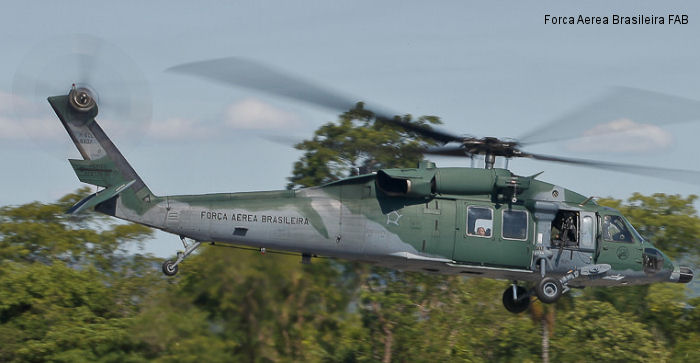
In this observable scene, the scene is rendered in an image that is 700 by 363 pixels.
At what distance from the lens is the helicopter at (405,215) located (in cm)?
1519

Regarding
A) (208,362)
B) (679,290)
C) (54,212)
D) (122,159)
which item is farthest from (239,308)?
(679,290)

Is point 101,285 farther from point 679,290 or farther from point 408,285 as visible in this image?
point 679,290

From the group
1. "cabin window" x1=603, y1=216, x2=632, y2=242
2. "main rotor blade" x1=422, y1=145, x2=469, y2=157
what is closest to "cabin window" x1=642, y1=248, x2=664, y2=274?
"cabin window" x1=603, y1=216, x2=632, y2=242

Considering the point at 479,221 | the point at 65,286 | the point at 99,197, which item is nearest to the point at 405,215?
the point at 479,221

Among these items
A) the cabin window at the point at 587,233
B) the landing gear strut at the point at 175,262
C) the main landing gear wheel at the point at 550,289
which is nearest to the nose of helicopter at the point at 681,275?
the cabin window at the point at 587,233

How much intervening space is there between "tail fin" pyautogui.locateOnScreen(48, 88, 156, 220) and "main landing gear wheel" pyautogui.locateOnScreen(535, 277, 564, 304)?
24.7 feet

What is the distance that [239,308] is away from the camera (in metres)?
22.2

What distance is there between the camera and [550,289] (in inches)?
634

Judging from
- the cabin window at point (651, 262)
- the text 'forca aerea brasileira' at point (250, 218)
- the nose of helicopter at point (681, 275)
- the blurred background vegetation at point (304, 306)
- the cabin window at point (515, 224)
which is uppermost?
the cabin window at point (515, 224)

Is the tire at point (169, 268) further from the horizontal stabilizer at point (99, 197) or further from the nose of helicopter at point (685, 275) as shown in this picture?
the nose of helicopter at point (685, 275)

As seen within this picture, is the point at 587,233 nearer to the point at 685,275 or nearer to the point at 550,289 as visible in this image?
the point at 550,289

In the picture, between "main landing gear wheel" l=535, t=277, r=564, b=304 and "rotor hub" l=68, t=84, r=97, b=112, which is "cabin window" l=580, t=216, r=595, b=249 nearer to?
"main landing gear wheel" l=535, t=277, r=564, b=304

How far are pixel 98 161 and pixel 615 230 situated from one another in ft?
33.0

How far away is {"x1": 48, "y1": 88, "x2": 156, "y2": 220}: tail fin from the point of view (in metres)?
15.2
